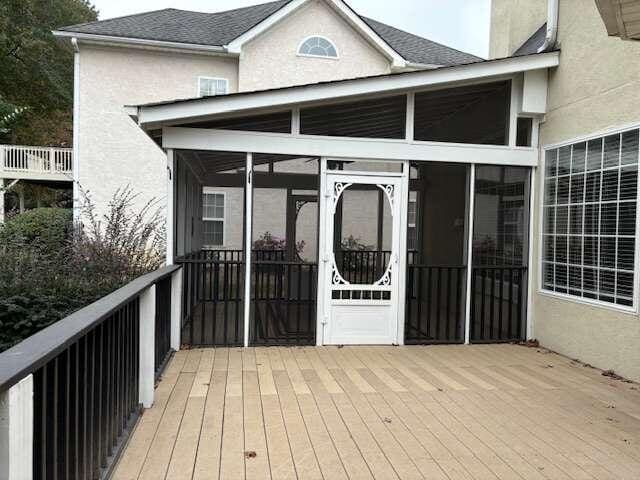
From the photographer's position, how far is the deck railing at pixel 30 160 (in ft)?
53.6

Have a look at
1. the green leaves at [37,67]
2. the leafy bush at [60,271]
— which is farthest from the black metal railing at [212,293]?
the green leaves at [37,67]

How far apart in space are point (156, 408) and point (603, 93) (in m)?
5.05

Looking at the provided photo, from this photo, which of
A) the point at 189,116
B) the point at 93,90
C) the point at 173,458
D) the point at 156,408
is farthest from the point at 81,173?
the point at 173,458

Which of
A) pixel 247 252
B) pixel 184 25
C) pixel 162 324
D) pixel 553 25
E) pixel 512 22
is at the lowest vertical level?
pixel 162 324

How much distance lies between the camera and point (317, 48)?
1233 cm

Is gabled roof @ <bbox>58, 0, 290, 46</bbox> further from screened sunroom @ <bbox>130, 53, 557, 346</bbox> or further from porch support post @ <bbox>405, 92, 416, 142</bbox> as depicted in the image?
porch support post @ <bbox>405, 92, 416, 142</bbox>

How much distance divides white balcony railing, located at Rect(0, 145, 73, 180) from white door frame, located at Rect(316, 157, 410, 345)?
13.4 m

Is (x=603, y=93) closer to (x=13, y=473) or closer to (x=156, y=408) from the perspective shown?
(x=156, y=408)

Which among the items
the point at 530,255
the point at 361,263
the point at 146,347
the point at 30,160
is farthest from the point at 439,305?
the point at 30,160

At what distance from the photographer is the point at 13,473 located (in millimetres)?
1418

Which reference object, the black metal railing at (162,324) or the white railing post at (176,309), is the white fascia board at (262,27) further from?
the black metal railing at (162,324)

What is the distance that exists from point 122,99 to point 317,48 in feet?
15.6

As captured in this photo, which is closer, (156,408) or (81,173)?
(156,408)

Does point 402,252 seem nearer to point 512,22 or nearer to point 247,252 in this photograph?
point 247,252
